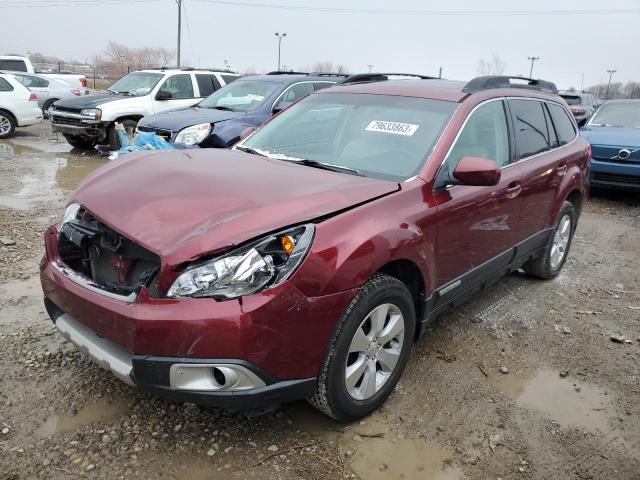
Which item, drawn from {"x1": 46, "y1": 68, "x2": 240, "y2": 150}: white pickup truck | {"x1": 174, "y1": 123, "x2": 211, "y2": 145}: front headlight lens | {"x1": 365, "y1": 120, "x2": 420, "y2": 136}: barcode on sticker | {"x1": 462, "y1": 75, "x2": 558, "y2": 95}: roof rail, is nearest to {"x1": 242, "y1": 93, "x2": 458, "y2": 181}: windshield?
{"x1": 365, "y1": 120, "x2": 420, "y2": 136}: barcode on sticker

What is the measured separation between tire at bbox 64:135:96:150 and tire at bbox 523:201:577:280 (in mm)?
9532

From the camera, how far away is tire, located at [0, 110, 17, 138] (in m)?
13.0

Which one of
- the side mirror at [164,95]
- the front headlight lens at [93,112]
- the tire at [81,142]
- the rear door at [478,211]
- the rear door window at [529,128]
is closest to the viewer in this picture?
the rear door at [478,211]

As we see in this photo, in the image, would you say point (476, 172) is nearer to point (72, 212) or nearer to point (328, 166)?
point (328, 166)

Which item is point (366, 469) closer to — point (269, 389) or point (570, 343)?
point (269, 389)

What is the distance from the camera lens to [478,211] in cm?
335

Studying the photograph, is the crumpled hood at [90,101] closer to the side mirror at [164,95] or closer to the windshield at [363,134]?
the side mirror at [164,95]

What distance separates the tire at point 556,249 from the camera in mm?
4832

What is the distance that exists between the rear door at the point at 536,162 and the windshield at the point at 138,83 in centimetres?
865

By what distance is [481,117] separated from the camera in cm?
355

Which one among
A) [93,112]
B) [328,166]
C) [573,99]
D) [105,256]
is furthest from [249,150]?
[573,99]

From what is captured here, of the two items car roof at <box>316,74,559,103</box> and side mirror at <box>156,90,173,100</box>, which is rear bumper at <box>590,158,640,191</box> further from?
side mirror at <box>156,90,173,100</box>

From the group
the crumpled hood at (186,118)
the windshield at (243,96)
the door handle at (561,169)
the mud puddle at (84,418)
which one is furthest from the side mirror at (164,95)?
the mud puddle at (84,418)

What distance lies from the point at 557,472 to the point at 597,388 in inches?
39.1
